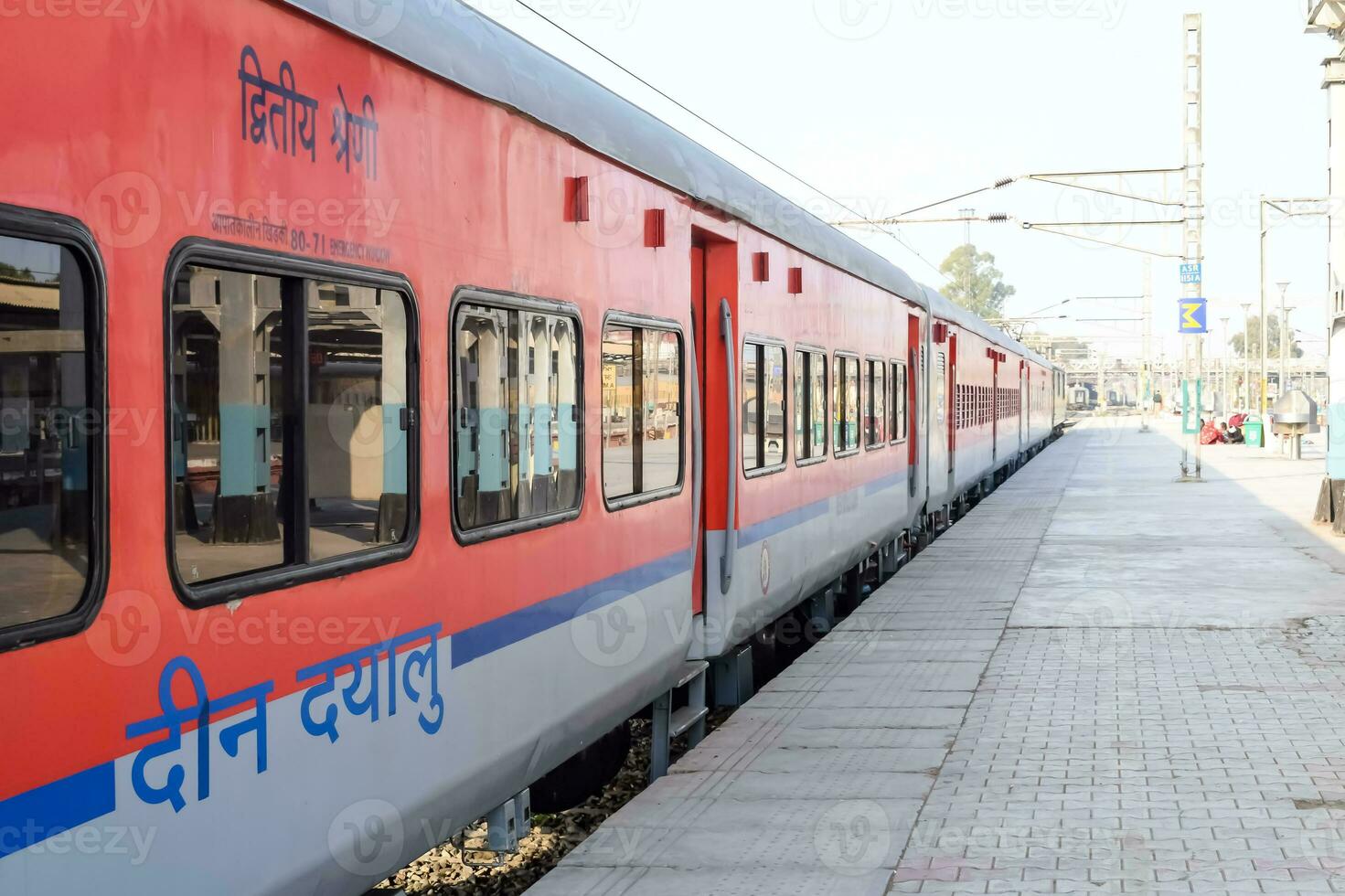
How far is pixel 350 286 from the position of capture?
161 inches

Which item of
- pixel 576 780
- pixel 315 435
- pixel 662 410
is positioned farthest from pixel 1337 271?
pixel 315 435

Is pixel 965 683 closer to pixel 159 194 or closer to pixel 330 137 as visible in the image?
pixel 330 137

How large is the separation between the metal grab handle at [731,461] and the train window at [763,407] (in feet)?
0.85

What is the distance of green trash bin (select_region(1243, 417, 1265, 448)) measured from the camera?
141 feet

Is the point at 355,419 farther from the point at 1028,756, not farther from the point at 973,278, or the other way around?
the point at 973,278

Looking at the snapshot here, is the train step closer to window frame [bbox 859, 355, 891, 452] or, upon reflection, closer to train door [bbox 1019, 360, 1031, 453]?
window frame [bbox 859, 355, 891, 452]

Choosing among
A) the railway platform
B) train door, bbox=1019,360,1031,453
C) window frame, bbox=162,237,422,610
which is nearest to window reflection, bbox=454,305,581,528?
window frame, bbox=162,237,422,610

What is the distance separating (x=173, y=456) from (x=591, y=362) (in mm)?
2822

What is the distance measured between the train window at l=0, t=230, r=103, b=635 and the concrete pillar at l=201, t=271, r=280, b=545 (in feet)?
1.56

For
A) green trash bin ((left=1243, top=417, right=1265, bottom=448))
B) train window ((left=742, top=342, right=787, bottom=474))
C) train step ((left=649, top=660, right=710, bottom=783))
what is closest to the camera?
train step ((left=649, top=660, right=710, bottom=783))

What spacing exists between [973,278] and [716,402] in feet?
405

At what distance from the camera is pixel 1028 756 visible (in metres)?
7.20

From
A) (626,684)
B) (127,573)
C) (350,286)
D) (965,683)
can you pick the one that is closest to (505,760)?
(626,684)

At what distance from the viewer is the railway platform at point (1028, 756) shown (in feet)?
17.8
